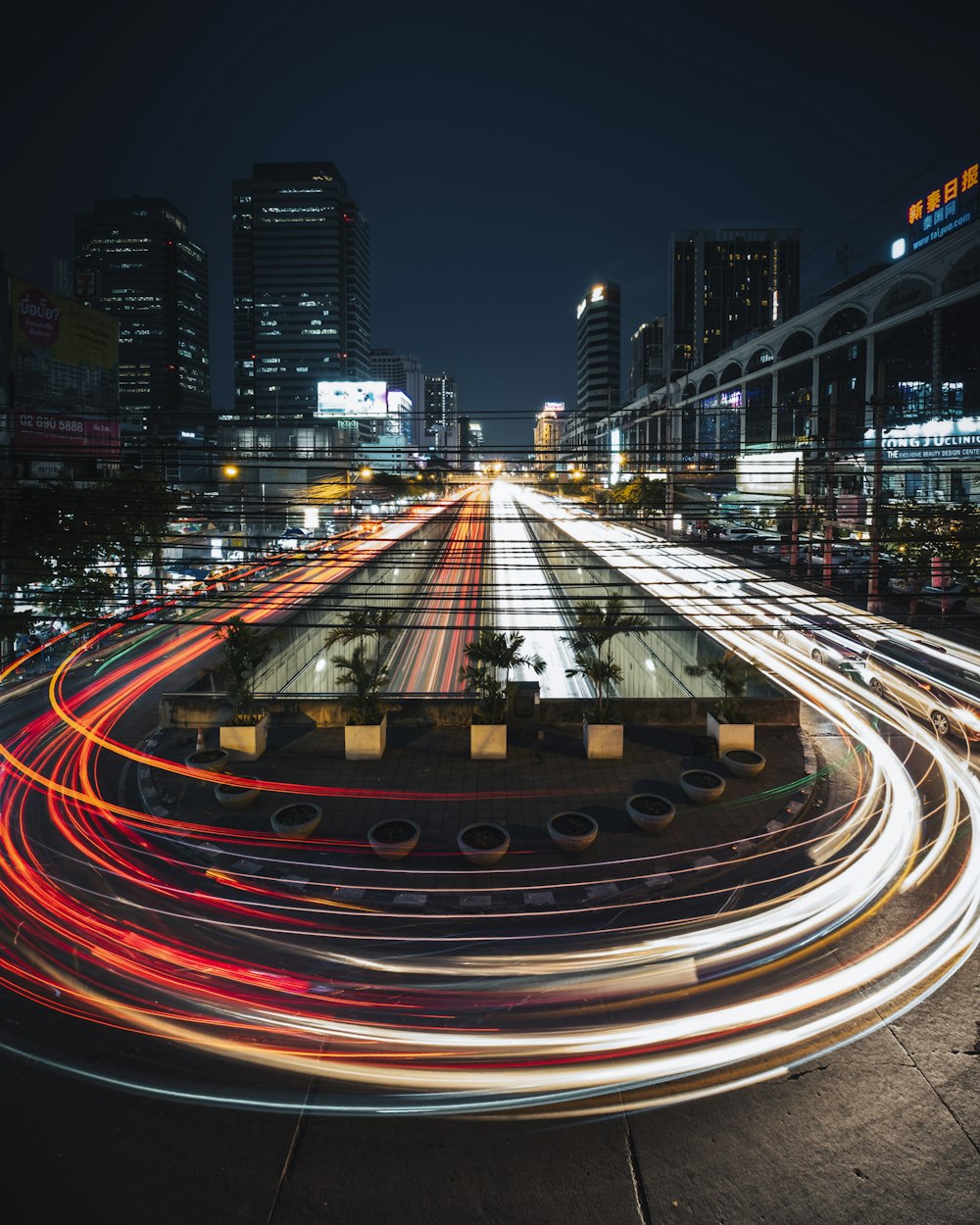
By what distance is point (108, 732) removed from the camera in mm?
17531

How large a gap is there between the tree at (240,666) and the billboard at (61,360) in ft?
60.4

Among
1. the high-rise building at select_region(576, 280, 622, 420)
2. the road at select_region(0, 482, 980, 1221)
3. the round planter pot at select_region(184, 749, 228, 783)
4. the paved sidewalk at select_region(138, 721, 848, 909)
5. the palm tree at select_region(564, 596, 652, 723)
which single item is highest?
the high-rise building at select_region(576, 280, 622, 420)

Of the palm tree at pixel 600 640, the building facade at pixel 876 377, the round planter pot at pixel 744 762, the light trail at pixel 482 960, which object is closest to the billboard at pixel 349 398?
the building facade at pixel 876 377

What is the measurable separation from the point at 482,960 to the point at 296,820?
4.51 metres

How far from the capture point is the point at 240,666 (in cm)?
1606

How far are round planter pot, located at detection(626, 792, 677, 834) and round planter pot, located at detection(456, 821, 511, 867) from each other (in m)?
2.30

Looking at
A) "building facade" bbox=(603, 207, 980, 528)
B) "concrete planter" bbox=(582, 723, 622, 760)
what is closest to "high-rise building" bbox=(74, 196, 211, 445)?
"building facade" bbox=(603, 207, 980, 528)

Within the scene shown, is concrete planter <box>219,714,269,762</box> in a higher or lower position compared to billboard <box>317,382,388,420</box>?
lower

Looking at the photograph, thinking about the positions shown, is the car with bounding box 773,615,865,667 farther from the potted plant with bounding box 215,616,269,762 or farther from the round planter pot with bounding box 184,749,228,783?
the round planter pot with bounding box 184,749,228,783

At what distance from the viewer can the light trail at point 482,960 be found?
24.2 feet

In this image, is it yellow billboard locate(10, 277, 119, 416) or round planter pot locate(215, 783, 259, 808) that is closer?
round planter pot locate(215, 783, 259, 808)

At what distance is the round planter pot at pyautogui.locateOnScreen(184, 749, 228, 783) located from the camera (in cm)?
1470

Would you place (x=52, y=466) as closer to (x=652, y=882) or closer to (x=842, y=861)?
(x=652, y=882)

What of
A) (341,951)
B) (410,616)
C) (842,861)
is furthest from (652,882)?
(410,616)
